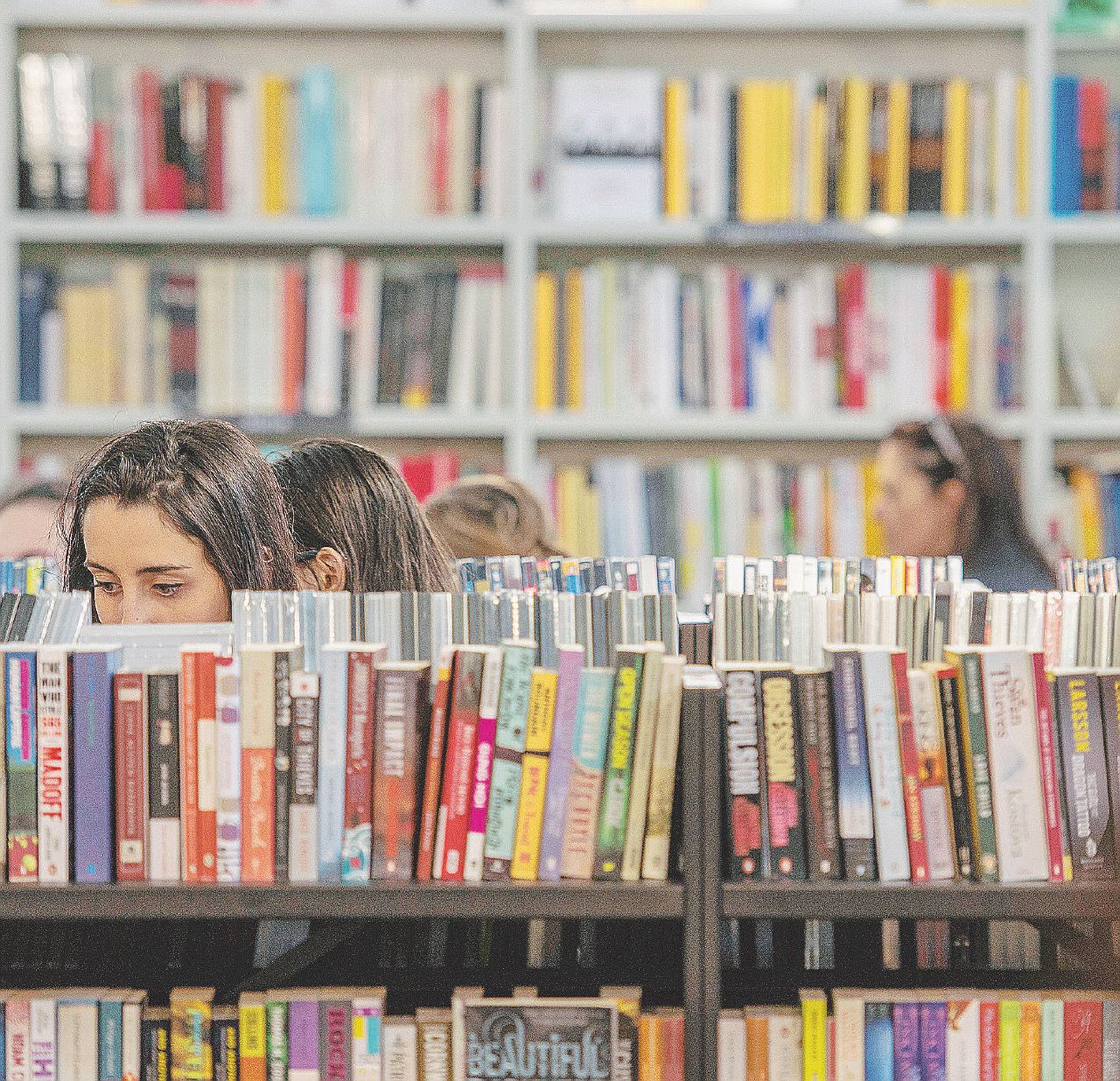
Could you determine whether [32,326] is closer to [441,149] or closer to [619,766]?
[441,149]

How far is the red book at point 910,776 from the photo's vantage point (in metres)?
1.20

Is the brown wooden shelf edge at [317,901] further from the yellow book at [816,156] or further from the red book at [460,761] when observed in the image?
the yellow book at [816,156]

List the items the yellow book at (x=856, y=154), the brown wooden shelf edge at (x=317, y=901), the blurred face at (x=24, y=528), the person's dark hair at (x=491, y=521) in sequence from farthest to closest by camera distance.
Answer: the yellow book at (x=856, y=154) → the blurred face at (x=24, y=528) → the person's dark hair at (x=491, y=521) → the brown wooden shelf edge at (x=317, y=901)

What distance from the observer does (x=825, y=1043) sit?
123cm

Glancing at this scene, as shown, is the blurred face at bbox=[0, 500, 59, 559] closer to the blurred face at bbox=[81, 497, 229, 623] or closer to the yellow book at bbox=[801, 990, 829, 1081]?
the blurred face at bbox=[81, 497, 229, 623]

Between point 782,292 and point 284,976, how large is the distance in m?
2.14

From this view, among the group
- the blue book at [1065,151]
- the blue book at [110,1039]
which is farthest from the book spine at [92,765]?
the blue book at [1065,151]

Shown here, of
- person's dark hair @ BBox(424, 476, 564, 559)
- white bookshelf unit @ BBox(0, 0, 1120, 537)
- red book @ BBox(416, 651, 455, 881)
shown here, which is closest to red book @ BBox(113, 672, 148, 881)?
red book @ BBox(416, 651, 455, 881)

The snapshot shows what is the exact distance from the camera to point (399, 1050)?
3.99 feet

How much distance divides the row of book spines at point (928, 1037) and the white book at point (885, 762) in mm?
137

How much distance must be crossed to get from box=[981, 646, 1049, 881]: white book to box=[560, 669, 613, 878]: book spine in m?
0.34

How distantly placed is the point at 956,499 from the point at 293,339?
1473 millimetres

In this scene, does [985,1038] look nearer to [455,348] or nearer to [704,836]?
[704,836]

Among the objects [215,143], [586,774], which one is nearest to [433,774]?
[586,774]
